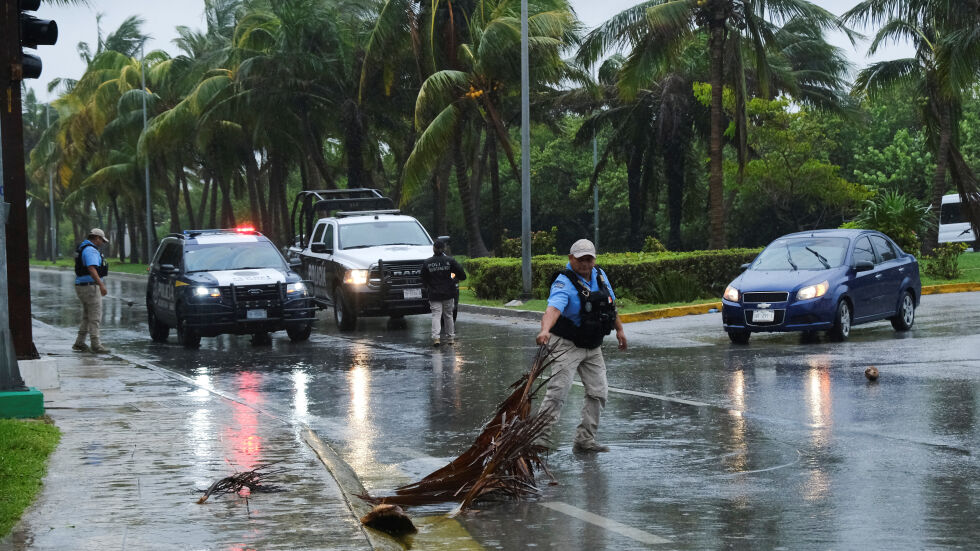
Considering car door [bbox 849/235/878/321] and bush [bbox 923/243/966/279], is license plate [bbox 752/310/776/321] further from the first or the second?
bush [bbox 923/243/966/279]

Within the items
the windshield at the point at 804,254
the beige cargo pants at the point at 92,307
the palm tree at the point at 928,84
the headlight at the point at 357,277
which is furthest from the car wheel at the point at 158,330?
the palm tree at the point at 928,84

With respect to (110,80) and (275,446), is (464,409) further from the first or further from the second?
(110,80)

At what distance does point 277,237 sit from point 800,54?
2326cm

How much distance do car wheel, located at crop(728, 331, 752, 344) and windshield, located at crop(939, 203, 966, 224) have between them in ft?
123

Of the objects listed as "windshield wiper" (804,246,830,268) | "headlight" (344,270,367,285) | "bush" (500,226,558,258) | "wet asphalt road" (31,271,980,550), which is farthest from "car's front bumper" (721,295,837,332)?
"bush" (500,226,558,258)

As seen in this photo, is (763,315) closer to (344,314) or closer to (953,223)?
(344,314)

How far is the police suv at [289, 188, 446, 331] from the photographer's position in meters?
21.6

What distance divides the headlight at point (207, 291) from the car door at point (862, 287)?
9241 mm

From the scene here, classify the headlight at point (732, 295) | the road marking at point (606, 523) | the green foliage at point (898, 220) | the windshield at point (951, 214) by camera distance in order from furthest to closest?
the windshield at point (951, 214) → the green foliage at point (898, 220) → the headlight at point (732, 295) → the road marking at point (606, 523)

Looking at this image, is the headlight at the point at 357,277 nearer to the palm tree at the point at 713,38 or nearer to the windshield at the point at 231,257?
the windshield at the point at 231,257

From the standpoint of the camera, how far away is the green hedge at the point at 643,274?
2397 centimetres

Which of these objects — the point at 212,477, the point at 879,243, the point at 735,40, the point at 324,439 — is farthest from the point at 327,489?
the point at 735,40

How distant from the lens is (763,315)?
1684 centimetres

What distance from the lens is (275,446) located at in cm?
946
